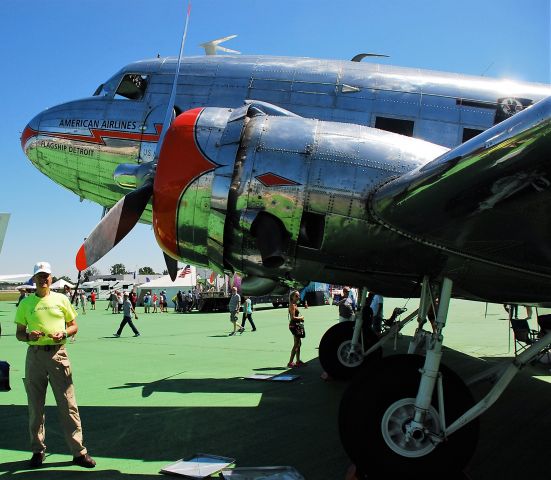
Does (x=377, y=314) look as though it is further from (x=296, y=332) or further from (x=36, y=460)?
(x=36, y=460)

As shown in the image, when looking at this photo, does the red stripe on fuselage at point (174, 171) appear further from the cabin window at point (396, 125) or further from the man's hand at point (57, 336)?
the cabin window at point (396, 125)

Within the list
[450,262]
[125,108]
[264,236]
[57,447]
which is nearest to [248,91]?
[125,108]

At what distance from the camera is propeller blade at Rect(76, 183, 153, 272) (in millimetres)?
5562

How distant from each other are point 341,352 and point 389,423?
17.1 feet

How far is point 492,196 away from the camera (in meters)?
3.73

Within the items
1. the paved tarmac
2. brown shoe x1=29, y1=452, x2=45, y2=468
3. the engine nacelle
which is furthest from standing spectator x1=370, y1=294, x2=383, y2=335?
brown shoe x1=29, y1=452, x2=45, y2=468

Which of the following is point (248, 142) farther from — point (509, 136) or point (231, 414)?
point (231, 414)

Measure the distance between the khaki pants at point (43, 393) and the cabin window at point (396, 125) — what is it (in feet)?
16.2

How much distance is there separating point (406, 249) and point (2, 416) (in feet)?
17.7

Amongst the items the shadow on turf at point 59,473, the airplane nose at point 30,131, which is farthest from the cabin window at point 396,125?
the airplane nose at point 30,131

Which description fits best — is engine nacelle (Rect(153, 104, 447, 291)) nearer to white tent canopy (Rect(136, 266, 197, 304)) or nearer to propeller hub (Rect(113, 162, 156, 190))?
propeller hub (Rect(113, 162, 156, 190))

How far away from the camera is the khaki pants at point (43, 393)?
463 centimetres

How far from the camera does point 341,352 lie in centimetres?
923

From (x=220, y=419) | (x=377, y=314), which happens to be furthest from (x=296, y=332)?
(x=377, y=314)
